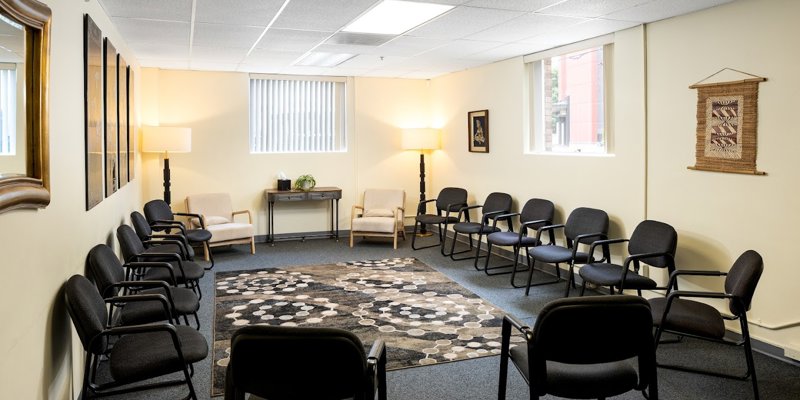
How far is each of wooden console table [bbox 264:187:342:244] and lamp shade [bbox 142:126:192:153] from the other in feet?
4.53

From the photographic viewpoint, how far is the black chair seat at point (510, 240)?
5.93 meters

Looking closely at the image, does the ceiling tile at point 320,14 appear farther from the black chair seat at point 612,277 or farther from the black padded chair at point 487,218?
the black padded chair at point 487,218

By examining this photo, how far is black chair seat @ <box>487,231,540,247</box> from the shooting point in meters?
5.93

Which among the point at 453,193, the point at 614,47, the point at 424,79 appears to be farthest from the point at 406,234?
the point at 614,47

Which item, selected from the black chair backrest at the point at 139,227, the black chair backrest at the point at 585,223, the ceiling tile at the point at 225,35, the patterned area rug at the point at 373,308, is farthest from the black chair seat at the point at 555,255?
the black chair backrest at the point at 139,227

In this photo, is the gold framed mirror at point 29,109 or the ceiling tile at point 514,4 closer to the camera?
the gold framed mirror at point 29,109

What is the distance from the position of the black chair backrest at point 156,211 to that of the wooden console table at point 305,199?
155 cm

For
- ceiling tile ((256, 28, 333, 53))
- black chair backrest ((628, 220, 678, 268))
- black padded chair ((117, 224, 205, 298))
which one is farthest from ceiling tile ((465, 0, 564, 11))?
black padded chair ((117, 224, 205, 298))

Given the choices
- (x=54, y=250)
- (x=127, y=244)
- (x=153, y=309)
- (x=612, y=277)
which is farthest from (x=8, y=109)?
(x=612, y=277)

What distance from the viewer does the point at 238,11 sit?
14.5 feet

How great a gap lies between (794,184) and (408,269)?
3.74m

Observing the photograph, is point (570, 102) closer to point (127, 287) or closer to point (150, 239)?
point (150, 239)

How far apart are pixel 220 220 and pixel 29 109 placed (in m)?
5.32

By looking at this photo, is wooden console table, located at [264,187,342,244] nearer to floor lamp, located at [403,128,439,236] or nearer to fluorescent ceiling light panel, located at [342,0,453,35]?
floor lamp, located at [403,128,439,236]
